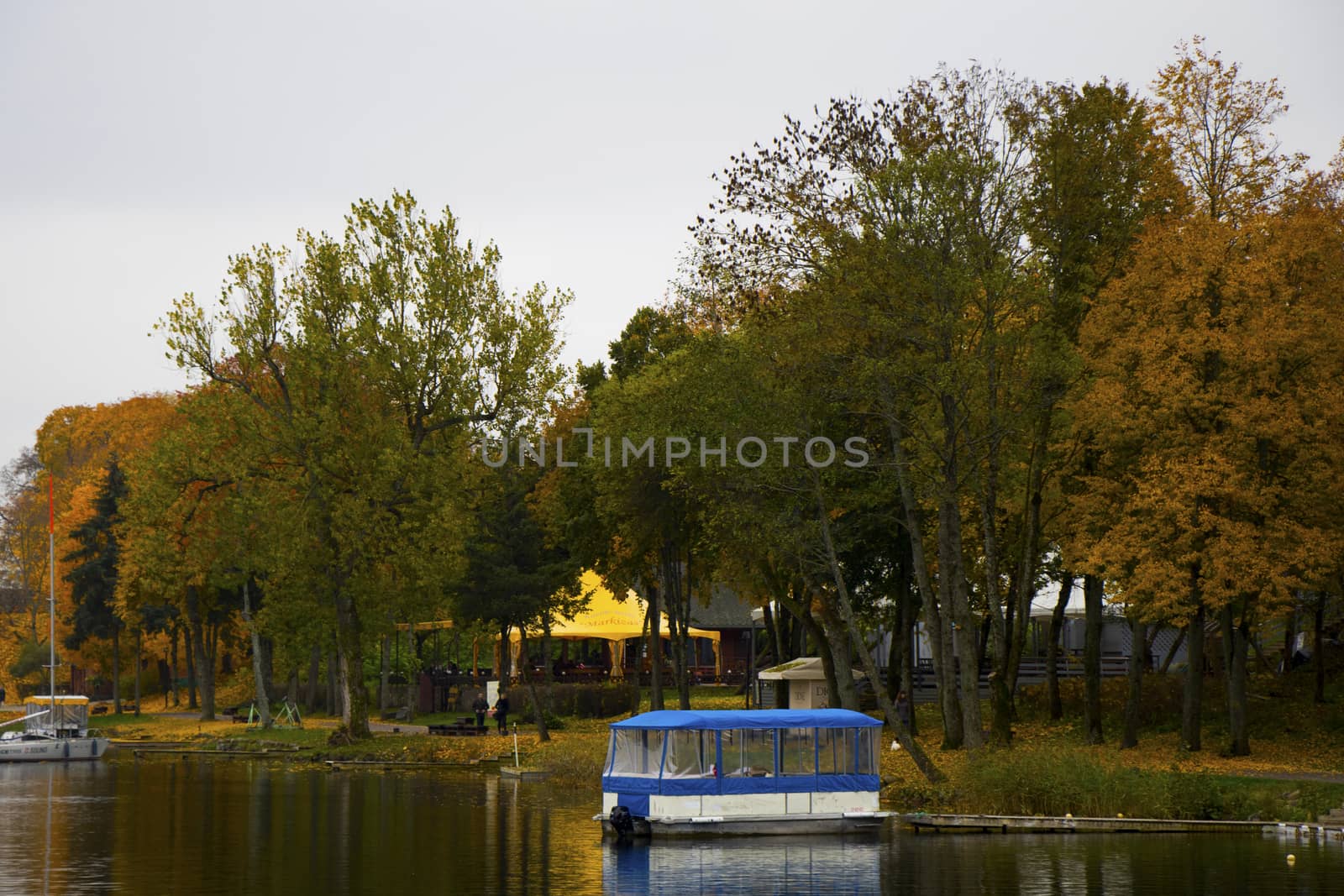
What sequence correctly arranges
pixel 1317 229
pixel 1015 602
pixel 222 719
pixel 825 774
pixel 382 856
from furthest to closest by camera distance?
pixel 222 719
pixel 1015 602
pixel 1317 229
pixel 825 774
pixel 382 856

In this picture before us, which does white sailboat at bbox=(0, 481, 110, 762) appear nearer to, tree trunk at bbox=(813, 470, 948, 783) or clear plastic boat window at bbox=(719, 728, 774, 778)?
tree trunk at bbox=(813, 470, 948, 783)

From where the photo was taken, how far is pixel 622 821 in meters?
31.9

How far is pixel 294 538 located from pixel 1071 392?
27.8 m

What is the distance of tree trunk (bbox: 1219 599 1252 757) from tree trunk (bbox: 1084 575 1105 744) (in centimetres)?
380

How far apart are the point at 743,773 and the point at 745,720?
1174 millimetres

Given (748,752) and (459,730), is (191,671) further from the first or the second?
(748,752)

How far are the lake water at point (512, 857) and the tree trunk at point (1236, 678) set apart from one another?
31.8ft

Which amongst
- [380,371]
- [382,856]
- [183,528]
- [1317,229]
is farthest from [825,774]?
[183,528]

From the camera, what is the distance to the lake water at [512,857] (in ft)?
80.6

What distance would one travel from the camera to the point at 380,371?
54.3 m

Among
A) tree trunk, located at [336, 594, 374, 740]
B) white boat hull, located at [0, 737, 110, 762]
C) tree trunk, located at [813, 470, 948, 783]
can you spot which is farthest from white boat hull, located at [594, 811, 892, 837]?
white boat hull, located at [0, 737, 110, 762]

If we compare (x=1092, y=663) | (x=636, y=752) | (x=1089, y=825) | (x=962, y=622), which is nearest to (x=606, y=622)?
(x=1092, y=663)

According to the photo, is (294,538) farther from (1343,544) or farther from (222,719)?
(1343,544)

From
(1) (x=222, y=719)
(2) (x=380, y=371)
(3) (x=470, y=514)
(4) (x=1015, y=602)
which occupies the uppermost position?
(2) (x=380, y=371)
